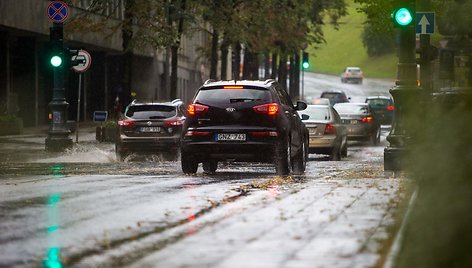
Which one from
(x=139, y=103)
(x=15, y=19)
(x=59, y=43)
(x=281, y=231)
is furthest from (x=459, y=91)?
(x=15, y=19)

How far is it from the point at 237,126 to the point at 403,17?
342cm

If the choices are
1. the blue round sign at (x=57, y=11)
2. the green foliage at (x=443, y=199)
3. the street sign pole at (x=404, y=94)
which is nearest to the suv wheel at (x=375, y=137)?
the blue round sign at (x=57, y=11)

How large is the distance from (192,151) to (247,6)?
30.4 m

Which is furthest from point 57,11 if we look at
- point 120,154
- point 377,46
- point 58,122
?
point 377,46

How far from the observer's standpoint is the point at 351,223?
12.1 metres

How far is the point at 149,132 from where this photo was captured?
30.6m

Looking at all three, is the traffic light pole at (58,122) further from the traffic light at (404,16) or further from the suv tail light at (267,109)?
the traffic light at (404,16)

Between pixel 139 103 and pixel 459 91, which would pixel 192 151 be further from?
pixel 139 103

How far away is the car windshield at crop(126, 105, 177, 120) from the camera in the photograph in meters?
30.8

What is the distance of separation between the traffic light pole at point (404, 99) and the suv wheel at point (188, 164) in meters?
3.38

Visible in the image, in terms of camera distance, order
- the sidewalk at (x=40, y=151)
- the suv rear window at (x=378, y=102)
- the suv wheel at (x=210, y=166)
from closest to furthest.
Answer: the suv wheel at (x=210, y=166) < the sidewalk at (x=40, y=151) < the suv rear window at (x=378, y=102)

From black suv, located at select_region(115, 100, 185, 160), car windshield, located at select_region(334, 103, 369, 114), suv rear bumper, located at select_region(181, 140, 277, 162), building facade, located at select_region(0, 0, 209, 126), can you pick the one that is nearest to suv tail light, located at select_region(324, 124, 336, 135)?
black suv, located at select_region(115, 100, 185, 160)

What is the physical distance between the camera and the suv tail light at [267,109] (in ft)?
71.6

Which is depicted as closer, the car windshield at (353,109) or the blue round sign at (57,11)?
the blue round sign at (57,11)
